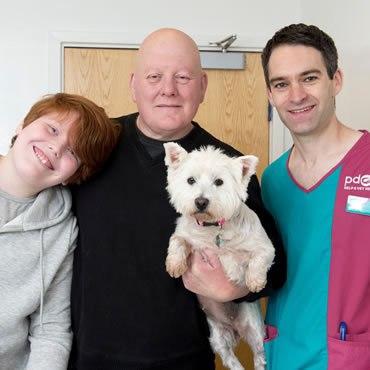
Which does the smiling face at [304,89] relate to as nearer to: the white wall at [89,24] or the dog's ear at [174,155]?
the dog's ear at [174,155]

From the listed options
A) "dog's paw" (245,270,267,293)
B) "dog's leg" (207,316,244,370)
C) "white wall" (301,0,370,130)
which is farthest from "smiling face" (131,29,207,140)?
"white wall" (301,0,370,130)

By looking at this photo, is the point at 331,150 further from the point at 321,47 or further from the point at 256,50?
the point at 256,50

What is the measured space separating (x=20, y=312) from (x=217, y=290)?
0.71 meters

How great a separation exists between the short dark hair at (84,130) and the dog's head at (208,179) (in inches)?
10.5

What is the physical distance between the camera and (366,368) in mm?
1397

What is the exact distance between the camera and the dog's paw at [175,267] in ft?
4.80

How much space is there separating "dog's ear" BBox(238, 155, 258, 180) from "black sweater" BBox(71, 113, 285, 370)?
32cm

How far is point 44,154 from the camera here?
4.75ft

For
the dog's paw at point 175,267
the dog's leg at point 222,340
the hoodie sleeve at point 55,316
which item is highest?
the dog's paw at point 175,267

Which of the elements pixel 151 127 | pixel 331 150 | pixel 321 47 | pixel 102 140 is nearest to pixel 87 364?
pixel 102 140

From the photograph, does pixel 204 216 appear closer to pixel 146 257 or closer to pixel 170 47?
pixel 146 257

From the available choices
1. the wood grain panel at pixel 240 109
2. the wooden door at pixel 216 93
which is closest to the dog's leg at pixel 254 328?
the wooden door at pixel 216 93

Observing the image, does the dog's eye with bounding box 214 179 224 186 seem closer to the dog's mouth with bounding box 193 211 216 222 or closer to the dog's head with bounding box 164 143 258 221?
the dog's head with bounding box 164 143 258 221

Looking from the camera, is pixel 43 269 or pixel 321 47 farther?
pixel 321 47
